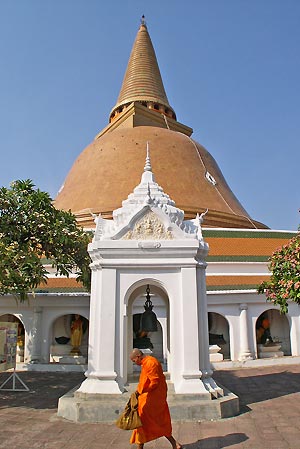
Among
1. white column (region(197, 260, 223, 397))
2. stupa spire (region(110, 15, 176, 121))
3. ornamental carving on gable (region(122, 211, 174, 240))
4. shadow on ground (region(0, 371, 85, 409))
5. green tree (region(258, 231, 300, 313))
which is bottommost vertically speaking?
shadow on ground (region(0, 371, 85, 409))

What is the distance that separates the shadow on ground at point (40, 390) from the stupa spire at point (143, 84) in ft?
Result: 69.6

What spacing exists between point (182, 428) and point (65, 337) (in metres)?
9.13

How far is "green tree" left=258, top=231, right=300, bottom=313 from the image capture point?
7.94 m

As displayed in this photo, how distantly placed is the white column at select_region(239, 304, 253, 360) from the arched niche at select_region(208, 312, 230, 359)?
996mm

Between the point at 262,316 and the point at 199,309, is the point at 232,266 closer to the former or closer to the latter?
the point at 262,316

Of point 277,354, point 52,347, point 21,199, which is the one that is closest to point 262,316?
point 277,354

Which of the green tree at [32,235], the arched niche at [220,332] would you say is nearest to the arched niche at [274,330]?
the arched niche at [220,332]

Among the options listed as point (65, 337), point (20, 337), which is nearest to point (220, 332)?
point (65, 337)

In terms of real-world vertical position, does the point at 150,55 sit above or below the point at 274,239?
above

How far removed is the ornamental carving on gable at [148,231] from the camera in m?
7.04

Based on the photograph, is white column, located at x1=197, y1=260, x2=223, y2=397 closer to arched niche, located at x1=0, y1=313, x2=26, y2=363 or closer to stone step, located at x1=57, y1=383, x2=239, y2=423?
stone step, located at x1=57, y1=383, x2=239, y2=423

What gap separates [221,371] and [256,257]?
5224 mm

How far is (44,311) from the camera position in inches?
525

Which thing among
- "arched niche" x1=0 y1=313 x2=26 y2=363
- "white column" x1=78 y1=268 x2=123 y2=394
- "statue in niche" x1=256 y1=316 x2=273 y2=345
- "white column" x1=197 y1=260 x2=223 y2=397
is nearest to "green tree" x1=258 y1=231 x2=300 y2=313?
"white column" x1=197 y1=260 x2=223 y2=397
